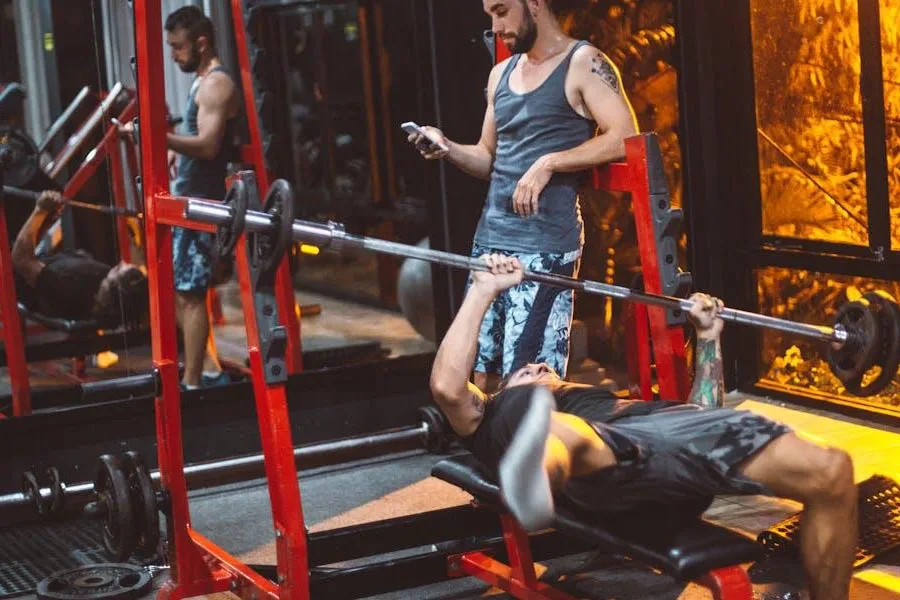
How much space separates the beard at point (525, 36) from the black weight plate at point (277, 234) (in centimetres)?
89

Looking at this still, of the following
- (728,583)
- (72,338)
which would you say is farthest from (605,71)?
(72,338)

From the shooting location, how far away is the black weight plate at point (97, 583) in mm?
3355

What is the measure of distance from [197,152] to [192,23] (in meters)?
0.43

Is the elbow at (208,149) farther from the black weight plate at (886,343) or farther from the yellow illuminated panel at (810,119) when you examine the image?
→ the black weight plate at (886,343)

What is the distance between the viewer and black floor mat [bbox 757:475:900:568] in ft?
10.4

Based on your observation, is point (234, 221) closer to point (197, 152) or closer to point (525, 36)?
Result: point (525, 36)

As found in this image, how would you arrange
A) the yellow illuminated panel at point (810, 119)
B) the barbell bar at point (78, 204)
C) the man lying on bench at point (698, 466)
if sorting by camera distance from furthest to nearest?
the yellow illuminated panel at point (810, 119)
the barbell bar at point (78, 204)
the man lying on bench at point (698, 466)

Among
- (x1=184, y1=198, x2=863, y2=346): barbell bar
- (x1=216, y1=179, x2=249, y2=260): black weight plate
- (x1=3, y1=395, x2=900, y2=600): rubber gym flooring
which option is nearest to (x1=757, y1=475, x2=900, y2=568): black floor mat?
(x1=3, y1=395, x2=900, y2=600): rubber gym flooring

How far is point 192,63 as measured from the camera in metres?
4.57

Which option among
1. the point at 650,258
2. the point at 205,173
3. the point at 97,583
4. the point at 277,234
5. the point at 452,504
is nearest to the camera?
the point at 277,234

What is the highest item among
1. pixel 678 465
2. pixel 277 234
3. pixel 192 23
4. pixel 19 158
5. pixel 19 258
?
pixel 192 23

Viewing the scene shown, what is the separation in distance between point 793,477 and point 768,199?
102 inches

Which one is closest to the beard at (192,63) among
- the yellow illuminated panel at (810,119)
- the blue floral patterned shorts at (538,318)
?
the blue floral patterned shorts at (538,318)

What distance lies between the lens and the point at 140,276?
4.80 m
